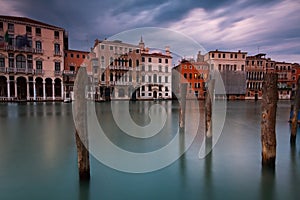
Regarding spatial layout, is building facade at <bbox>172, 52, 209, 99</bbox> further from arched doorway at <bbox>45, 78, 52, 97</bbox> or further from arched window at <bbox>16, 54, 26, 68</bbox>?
arched window at <bbox>16, 54, 26, 68</bbox>

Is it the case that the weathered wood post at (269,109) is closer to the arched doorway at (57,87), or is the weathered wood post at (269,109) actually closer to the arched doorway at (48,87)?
the arched doorway at (57,87)

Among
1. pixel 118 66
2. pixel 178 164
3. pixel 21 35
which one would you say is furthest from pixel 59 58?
pixel 178 164

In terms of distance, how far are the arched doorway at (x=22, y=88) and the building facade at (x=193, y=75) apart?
23350 mm

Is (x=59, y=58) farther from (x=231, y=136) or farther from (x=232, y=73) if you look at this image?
(x=232, y=73)

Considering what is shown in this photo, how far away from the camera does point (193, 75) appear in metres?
35.6

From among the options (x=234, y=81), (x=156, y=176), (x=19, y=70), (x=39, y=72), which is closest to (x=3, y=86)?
(x=19, y=70)

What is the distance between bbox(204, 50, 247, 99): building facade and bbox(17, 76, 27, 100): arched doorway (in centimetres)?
2954

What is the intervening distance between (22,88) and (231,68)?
34298 mm

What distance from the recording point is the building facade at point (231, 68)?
119 feet

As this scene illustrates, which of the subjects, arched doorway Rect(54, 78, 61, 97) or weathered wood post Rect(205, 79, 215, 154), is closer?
weathered wood post Rect(205, 79, 215, 154)

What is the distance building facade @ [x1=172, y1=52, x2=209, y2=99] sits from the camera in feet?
116

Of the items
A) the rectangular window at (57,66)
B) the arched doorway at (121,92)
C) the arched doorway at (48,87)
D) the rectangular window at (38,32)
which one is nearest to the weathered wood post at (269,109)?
the arched doorway at (121,92)

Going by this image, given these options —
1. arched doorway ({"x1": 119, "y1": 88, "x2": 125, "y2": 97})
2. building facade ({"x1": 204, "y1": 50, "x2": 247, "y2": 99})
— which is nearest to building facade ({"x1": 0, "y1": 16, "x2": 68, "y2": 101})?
arched doorway ({"x1": 119, "y1": 88, "x2": 125, "y2": 97})

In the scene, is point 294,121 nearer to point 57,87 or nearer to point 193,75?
point 57,87
